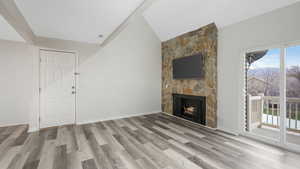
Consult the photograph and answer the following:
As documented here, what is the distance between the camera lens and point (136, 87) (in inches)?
192

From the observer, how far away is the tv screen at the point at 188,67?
382cm

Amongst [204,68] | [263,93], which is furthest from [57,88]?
[263,93]

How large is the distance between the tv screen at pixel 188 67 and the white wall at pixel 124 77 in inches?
39.5

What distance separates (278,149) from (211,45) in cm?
258

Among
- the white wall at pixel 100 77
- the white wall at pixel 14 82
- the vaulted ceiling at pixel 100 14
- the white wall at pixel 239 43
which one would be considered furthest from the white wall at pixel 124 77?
the white wall at pixel 239 43

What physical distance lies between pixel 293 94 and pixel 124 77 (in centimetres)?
416

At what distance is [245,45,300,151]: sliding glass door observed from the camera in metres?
2.48

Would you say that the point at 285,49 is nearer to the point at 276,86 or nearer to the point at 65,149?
the point at 276,86

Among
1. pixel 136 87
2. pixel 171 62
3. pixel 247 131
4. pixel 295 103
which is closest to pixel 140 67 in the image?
pixel 136 87

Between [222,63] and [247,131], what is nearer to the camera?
[247,131]

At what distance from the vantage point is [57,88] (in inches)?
145

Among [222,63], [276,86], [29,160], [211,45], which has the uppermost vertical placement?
[211,45]

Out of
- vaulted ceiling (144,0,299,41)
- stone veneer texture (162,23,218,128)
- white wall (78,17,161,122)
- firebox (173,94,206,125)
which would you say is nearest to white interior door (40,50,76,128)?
white wall (78,17,161,122)

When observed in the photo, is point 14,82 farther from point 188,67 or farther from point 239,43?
point 239,43
